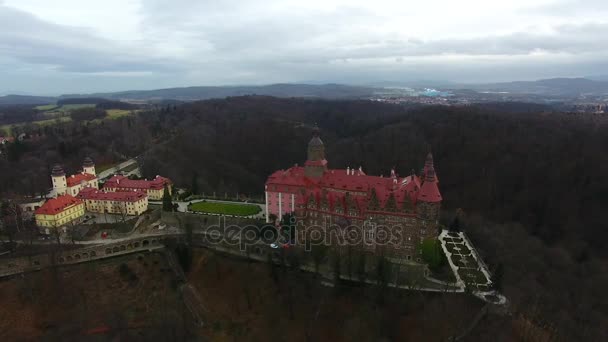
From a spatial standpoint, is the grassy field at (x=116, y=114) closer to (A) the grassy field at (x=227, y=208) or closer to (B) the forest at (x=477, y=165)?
(B) the forest at (x=477, y=165)

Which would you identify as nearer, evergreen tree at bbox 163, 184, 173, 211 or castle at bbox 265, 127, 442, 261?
castle at bbox 265, 127, 442, 261

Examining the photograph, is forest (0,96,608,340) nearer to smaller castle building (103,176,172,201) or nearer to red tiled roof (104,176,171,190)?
smaller castle building (103,176,172,201)

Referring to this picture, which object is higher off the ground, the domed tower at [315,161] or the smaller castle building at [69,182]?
the domed tower at [315,161]

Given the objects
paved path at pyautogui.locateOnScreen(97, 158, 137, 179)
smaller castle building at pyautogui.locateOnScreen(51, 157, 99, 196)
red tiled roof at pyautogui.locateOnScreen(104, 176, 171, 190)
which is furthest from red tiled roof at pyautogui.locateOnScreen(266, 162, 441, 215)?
paved path at pyautogui.locateOnScreen(97, 158, 137, 179)

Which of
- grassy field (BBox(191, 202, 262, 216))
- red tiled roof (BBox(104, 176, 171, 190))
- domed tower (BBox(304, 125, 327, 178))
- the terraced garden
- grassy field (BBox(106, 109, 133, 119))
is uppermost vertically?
grassy field (BBox(106, 109, 133, 119))

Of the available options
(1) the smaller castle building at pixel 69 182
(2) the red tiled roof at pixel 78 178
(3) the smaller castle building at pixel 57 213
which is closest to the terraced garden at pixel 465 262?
(3) the smaller castle building at pixel 57 213

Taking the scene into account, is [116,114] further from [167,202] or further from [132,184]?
[167,202]
